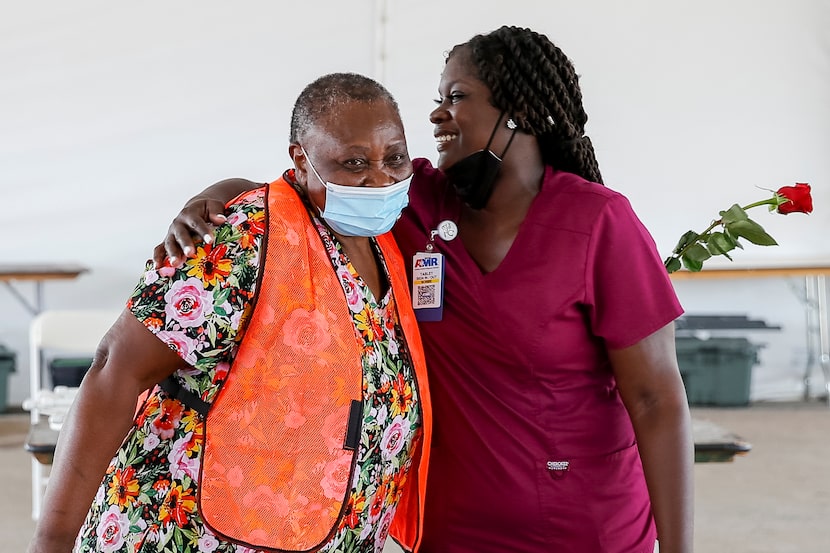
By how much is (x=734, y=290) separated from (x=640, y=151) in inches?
51.0

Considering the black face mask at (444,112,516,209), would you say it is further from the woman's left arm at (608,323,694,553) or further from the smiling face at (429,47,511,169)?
the woman's left arm at (608,323,694,553)

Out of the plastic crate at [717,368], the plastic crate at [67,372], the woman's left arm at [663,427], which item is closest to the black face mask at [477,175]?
the woman's left arm at [663,427]

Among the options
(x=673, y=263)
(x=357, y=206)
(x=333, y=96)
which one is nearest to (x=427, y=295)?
(x=357, y=206)

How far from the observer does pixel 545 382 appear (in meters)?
1.63

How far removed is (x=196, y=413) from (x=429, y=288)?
0.47 m

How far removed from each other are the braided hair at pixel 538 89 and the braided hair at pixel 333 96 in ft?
0.93

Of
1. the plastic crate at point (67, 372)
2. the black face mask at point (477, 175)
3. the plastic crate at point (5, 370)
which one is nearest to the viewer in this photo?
the black face mask at point (477, 175)

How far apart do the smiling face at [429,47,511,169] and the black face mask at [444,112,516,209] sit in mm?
13

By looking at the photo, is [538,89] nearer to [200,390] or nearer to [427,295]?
[427,295]

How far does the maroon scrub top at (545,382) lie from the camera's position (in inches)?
63.6

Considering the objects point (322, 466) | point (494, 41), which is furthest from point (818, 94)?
point (322, 466)

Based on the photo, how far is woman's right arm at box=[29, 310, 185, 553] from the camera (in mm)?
1368

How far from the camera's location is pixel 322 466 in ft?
4.61

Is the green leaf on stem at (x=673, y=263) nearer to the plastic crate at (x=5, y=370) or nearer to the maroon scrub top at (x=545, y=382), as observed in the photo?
the maroon scrub top at (x=545, y=382)
